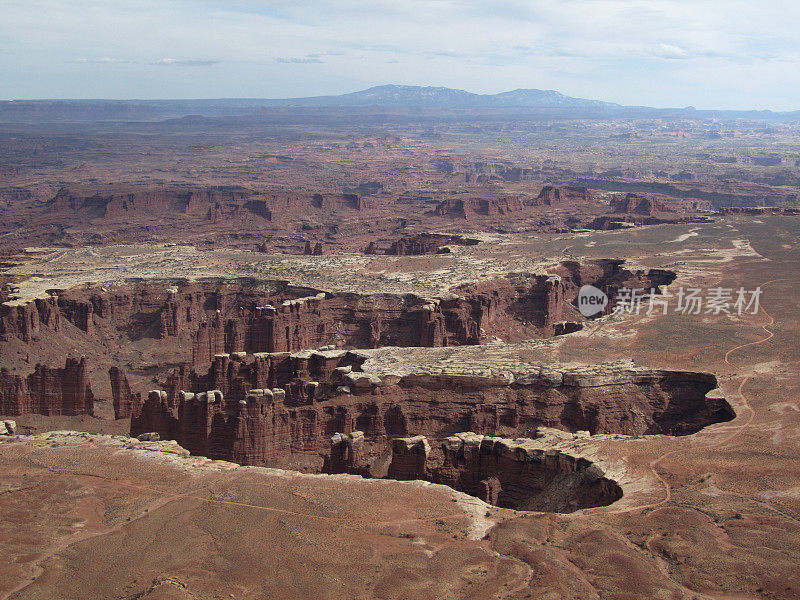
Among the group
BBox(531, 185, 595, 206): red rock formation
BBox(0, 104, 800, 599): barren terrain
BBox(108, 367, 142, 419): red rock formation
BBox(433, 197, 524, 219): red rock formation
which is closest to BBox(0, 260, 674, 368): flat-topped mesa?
BBox(0, 104, 800, 599): barren terrain

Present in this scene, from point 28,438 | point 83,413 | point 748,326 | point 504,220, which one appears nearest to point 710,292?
point 748,326

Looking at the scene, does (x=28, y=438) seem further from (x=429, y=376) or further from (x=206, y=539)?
(x=429, y=376)

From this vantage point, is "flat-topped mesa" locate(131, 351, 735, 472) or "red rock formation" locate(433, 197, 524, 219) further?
"red rock formation" locate(433, 197, 524, 219)

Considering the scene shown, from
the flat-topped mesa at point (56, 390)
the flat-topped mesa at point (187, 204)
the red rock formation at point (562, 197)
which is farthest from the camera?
the red rock formation at point (562, 197)

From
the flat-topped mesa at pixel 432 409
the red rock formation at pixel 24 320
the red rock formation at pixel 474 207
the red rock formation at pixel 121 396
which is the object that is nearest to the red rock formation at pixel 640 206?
the red rock formation at pixel 474 207

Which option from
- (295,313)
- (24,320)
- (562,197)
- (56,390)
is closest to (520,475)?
(56,390)

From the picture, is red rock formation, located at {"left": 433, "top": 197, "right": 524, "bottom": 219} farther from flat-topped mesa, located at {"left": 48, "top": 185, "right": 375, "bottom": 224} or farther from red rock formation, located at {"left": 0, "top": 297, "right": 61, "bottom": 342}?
red rock formation, located at {"left": 0, "top": 297, "right": 61, "bottom": 342}

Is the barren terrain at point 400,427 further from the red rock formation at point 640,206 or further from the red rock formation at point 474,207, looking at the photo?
the red rock formation at point 474,207
